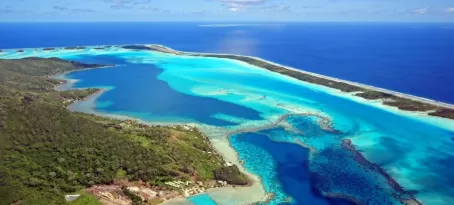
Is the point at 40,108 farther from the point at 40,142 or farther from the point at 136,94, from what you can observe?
the point at 136,94

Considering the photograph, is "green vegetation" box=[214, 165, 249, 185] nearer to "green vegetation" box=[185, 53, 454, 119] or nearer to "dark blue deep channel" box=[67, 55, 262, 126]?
"dark blue deep channel" box=[67, 55, 262, 126]

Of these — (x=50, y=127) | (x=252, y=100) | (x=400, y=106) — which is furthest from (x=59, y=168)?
(x=400, y=106)

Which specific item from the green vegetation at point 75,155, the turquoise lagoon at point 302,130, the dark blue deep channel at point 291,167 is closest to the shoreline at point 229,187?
the turquoise lagoon at point 302,130

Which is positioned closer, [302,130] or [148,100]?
[302,130]

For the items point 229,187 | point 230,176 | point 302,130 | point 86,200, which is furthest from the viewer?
point 302,130

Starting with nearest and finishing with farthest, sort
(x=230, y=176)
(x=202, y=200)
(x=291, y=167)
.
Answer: (x=202, y=200)
(x=230, y=176)
(x=291, y=167)

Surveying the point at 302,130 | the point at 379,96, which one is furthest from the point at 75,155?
the point at 379,96

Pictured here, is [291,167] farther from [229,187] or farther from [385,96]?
[385,96]

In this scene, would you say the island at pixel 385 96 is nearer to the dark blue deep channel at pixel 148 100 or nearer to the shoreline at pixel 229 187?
the dark blue deep channel at pixel 148 100
